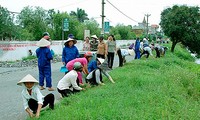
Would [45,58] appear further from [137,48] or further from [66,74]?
[137,48]

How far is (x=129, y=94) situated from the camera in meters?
7.99

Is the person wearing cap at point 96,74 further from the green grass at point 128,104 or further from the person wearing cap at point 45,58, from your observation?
the person wearing cap at point 45,58

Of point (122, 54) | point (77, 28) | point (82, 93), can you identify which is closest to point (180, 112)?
point (82, 93)

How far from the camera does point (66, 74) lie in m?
8.16

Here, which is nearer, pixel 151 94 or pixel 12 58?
pixel 151 94

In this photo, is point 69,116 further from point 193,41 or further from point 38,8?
point 38,8

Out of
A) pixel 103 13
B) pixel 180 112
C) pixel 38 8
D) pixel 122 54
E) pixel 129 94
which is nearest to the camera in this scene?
pixel 180 112

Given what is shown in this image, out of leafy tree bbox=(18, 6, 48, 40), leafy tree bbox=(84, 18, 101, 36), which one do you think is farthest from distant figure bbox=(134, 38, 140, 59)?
leafy tree bbox=(84, 18, 101, 36)

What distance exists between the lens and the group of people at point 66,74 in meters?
6.44

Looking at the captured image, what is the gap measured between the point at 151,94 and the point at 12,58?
52.6ft

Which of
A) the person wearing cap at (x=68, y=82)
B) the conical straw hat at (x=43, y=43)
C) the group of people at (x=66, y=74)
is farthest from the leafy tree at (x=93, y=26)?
the person wearing cap at (x=68, y=82)

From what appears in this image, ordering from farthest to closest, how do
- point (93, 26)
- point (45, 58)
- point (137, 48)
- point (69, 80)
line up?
point (93, 26) → point (137, 48) → point (45, 58) → point (69, 80)

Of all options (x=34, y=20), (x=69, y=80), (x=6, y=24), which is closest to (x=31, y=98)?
(x=69, y=80)

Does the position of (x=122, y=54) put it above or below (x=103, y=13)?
below
